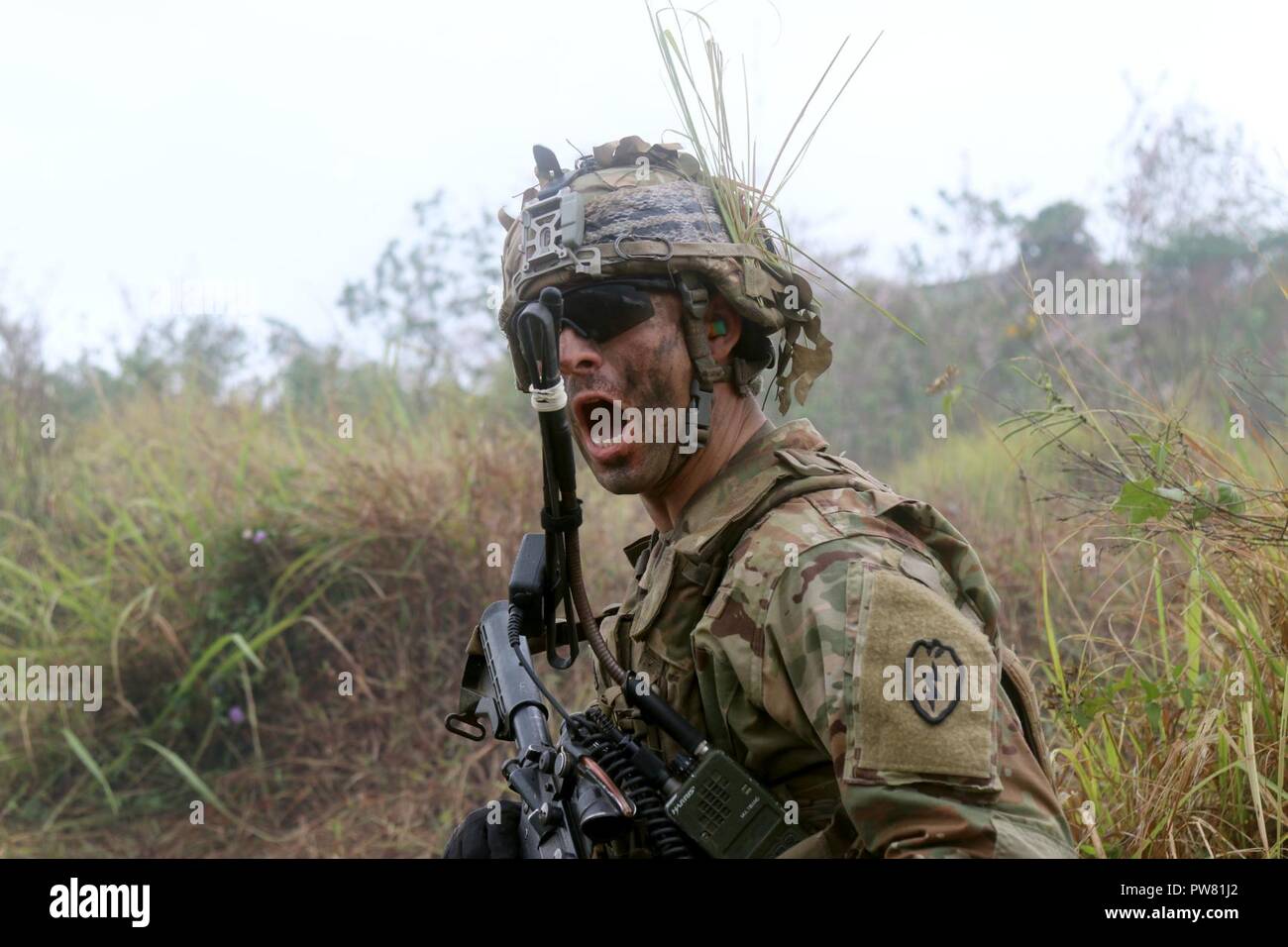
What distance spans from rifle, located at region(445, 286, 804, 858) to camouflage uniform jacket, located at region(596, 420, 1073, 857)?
74mm

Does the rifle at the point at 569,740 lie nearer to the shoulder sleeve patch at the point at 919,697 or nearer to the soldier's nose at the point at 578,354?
the soldier's nose at the point at 578,354

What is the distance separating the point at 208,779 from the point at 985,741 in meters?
4.76

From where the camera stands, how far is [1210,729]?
2.86m

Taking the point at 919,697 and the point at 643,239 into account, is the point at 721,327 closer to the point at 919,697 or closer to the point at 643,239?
the point at 643,239

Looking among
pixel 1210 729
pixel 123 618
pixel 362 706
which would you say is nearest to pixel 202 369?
pixel 123 618

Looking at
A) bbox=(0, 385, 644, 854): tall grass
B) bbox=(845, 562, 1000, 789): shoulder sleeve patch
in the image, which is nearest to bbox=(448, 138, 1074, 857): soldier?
bbox=(845, 562, 1000, 789): shoulder sleeve patch

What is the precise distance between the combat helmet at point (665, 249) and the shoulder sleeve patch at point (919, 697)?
769 millimetres

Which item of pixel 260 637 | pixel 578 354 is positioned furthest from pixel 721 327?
pixel 260 637

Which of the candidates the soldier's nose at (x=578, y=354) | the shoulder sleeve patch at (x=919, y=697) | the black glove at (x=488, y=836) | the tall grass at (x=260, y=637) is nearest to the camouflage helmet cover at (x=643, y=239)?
the soldier's nose at (x=578, y=354)

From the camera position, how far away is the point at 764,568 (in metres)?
2.19

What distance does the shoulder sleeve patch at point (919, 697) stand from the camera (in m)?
1.86

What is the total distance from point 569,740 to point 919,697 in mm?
825
